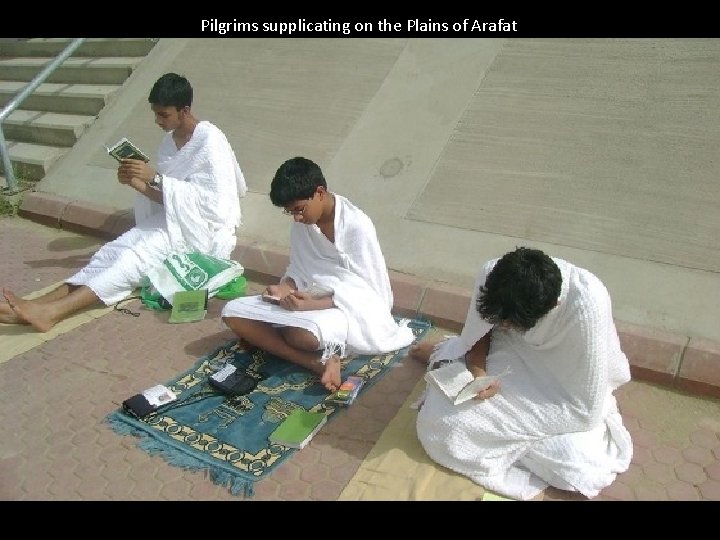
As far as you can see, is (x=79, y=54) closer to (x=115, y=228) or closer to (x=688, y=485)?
(x=115, y=228)

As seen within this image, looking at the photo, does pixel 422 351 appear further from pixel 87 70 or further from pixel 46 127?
pixel 87 70

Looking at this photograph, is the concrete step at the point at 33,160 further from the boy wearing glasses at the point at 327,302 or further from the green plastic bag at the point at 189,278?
the boy wearing glasses at the point at 327,302

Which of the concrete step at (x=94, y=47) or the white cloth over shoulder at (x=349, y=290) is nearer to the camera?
the white cloth over shoulder at (x=349, y=290)

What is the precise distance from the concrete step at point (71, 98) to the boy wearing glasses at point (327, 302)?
171 inches

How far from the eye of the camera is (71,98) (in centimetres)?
689

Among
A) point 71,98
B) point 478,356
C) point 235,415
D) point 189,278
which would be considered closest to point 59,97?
point 71,98

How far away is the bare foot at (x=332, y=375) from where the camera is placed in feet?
10.4

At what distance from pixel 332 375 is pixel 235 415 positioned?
1.69 feet

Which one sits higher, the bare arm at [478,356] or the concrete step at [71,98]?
the bare arm at [478,356]

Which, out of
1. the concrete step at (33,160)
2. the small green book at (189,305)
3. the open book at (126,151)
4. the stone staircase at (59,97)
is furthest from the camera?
the stone staircase at (59,97)

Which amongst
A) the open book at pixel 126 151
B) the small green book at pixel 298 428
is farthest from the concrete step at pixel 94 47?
the small green book at pixel 298 428

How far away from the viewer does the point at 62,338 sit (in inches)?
153

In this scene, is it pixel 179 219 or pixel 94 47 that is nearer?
pixel 179 219

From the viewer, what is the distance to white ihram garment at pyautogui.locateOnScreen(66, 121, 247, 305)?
167 inches
